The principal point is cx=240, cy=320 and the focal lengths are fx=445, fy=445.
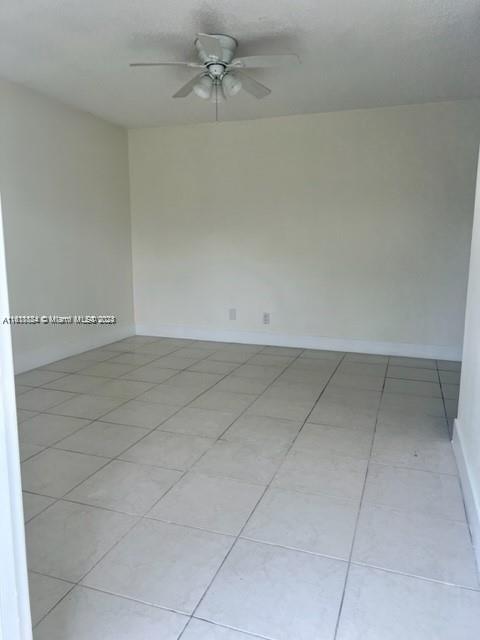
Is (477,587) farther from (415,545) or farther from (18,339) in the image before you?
(18,339)

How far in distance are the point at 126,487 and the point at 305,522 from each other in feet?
2.72

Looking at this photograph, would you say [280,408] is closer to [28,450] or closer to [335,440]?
[335,440]

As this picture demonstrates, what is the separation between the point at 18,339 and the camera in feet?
12.6

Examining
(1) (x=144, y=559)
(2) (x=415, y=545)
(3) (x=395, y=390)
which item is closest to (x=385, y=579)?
(2) (x=415, y=545)

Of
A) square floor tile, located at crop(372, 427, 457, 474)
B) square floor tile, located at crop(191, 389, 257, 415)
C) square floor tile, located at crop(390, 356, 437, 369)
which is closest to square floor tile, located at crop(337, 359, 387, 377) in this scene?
square floor tile, located at crop(390, 356, 437, 369)

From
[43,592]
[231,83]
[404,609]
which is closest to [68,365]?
[231,83]

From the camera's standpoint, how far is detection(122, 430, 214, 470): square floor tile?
90.1 inches

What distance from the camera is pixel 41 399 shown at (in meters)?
3.22

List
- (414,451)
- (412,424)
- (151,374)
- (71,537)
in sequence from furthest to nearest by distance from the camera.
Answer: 1. (151,374)
2. (412,424)
3. (414,451)
4. (71,537)

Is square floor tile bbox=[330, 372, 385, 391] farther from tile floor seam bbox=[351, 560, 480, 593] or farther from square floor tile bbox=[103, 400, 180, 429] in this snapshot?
tile floor seam bbox=[351, 560, 480, 593]

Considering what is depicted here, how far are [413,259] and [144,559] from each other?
3.65 m

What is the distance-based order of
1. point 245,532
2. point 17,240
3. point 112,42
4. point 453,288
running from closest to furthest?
1. point 245,532
2. point 112,42
3. point 17,240
4. point 453,288

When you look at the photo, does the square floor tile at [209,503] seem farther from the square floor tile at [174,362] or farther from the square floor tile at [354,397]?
the square floor tile at [174,362]

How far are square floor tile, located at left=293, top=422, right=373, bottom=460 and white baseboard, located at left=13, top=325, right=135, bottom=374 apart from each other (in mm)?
2573
